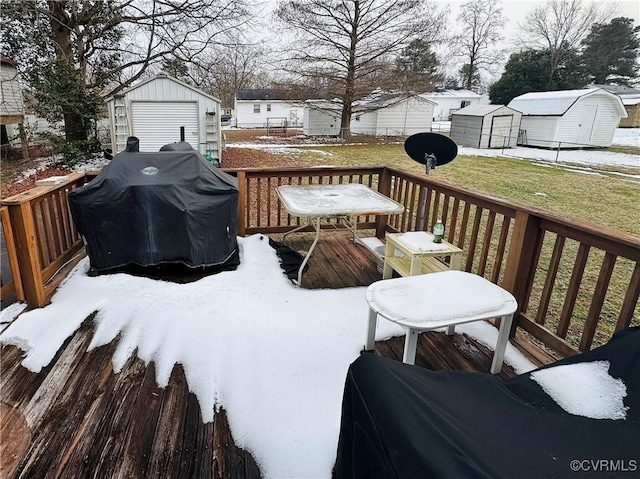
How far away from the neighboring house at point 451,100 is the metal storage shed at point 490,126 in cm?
1388

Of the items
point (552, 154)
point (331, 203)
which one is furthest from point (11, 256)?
point (552, 154)

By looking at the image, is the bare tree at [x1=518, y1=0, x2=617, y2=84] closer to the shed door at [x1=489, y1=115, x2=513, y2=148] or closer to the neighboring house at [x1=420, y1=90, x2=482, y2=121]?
the neighboring house at [x1=420, y1=90, x2=482, y2=121]

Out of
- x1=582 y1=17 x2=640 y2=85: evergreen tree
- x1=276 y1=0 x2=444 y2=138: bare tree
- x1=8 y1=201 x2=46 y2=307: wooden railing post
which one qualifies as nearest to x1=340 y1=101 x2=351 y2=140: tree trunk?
x1=276 y1=0 x2=444 y2=138: bare tree

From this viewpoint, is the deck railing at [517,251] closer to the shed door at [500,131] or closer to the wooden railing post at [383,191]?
the wooden railing post at [383,191]

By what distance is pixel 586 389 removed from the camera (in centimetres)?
128

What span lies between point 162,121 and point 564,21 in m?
26.4

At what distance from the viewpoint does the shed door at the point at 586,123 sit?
53.5 ft

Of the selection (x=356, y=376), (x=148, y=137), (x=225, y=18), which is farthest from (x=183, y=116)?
(x=356, y=376)

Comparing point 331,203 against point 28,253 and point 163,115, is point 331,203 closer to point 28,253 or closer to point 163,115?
point 28,253

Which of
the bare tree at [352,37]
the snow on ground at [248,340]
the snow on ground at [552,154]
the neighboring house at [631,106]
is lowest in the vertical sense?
the snow on ground at [248,340]

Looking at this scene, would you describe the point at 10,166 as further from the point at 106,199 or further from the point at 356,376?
the point at 356,376

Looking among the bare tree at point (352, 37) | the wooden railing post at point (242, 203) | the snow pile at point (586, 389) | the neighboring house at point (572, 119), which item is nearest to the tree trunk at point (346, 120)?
the bare tree at point (352, 37)

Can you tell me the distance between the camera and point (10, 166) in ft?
33.8

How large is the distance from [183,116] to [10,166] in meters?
4.52
